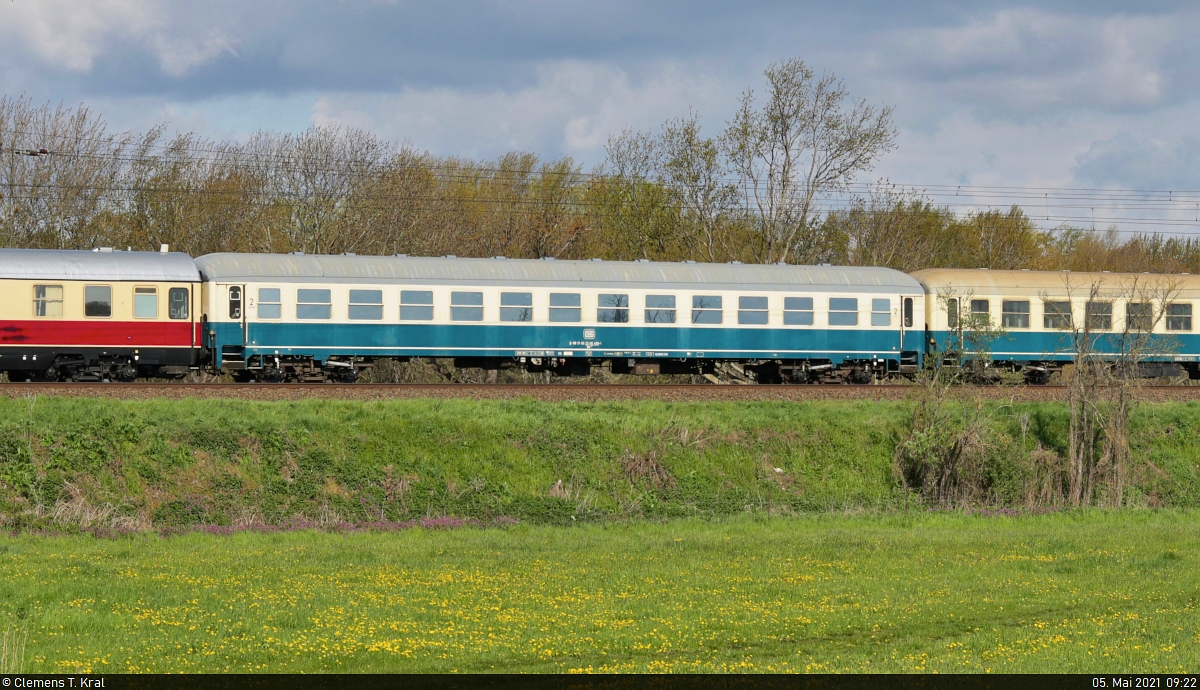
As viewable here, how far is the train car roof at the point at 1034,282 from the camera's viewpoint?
34094mm

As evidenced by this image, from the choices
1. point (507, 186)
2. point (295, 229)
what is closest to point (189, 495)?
point (295, 229)

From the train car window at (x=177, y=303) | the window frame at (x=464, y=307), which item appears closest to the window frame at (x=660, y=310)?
the window frame at (x=464, y=307)

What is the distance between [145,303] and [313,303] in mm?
4016

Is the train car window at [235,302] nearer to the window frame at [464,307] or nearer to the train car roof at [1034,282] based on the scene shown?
the window frame at [464,307]

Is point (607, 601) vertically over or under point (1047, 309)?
under

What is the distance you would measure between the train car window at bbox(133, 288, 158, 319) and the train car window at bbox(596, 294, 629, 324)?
1134 cm

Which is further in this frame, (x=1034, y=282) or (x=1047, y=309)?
(x=1034, y=282)

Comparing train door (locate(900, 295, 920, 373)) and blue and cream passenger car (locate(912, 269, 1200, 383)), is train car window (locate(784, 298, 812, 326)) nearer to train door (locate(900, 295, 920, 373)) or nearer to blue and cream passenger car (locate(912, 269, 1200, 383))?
train door (locate(900, 295, 920, 373))

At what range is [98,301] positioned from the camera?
27734 mm

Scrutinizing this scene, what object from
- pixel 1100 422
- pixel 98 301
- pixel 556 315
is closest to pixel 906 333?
pixel 1100 422

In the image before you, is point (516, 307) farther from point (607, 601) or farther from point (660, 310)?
point (607, 601)

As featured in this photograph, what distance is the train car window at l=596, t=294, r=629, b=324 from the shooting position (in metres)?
31.1

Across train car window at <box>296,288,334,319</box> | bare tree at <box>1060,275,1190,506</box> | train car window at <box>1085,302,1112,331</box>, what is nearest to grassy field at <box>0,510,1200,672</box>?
bare tree at <box>1060,275,1190,506</box>
